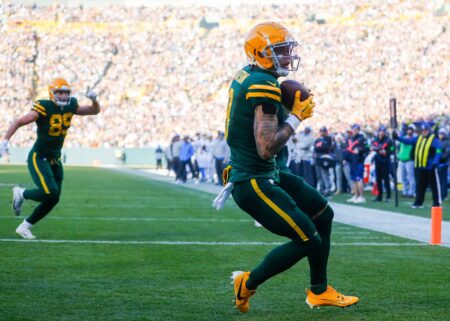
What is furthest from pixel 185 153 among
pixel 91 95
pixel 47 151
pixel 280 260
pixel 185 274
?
pixel 280 260

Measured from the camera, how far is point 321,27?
197 feet

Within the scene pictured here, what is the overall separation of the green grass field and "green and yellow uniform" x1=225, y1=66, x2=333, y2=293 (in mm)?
399

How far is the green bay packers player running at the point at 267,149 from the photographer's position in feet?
18.1

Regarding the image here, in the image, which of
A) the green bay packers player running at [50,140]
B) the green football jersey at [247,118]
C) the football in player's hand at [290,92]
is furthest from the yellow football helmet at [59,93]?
the football in player's hand at [290,92]

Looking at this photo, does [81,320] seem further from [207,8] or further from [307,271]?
[207,8]

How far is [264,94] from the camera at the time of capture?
5457 mm

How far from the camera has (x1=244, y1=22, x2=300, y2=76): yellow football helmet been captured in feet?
18.5

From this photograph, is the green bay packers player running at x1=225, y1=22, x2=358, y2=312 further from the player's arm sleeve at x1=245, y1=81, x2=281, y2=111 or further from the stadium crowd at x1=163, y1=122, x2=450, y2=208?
the stadium crowd at x1=163, y1=122, x2=450, y2=208

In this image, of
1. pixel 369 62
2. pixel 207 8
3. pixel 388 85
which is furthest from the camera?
pixel 207 8

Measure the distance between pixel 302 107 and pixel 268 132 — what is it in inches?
10.9

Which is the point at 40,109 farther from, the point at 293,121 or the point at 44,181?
Answer: the point at 293,121

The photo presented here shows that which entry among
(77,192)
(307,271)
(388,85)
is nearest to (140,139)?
(388,85)

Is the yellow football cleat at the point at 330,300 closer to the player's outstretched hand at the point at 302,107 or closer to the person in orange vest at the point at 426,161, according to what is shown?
the player's outstretched hand at the point at 302,107

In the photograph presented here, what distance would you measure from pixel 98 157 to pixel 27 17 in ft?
49.5
